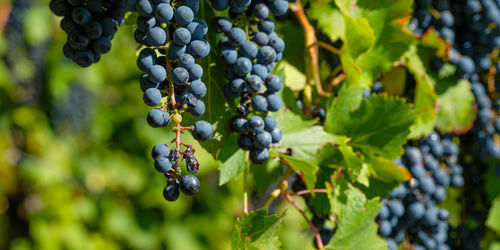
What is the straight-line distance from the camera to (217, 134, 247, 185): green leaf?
2.60ft

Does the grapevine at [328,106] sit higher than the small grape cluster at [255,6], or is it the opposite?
the small grape cluster at [255,6]

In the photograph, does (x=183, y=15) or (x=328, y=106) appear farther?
(x=328, y=106)

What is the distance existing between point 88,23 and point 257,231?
1.34 ft

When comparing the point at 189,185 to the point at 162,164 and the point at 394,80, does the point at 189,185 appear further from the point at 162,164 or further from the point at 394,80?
the point at 394,80

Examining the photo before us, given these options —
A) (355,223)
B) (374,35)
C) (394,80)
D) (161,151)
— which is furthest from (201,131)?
(394,80)

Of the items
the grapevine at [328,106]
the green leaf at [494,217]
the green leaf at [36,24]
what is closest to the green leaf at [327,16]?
the grapevine at [328,106]

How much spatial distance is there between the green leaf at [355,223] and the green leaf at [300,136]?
10 centimetres

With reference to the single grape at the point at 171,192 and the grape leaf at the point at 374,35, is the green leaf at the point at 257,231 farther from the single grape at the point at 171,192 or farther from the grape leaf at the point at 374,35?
the grape leaf at the point at 374,35

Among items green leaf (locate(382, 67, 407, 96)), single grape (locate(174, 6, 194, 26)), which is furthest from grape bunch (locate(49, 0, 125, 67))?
green leaf (locate(382, 67, 407, 96))

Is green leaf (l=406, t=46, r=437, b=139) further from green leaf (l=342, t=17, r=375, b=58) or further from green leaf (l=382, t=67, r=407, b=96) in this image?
green leaf (l=342, t=17, r=375, b=58)

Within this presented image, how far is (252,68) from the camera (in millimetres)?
731

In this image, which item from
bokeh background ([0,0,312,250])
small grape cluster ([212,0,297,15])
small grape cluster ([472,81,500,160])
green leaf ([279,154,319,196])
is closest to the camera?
small grape cluster ([212,0,297,15])

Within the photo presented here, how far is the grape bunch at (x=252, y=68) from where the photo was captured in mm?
711

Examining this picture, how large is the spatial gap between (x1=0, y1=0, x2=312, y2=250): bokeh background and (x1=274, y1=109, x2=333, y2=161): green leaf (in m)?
2.17
